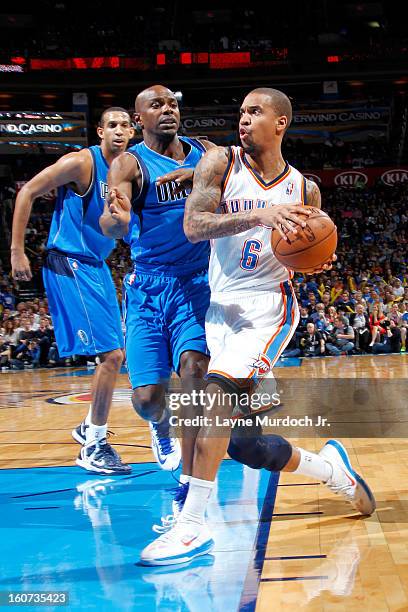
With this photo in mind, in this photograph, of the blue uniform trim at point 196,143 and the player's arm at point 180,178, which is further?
the blue uniform trim at point 196,143

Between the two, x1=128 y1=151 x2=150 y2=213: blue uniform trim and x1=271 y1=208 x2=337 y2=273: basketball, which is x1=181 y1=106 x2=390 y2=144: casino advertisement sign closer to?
x1=128 y1=151 x2=150 y2=213: blue uniform trim

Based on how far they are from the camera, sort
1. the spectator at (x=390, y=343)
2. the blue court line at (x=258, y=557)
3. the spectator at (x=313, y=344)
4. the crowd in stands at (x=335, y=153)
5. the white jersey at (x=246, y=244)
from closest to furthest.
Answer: the blue court line at (x=258, y=557) < the white jersey at (x=246, y=244) < the spectator at (x=313, y=344) < the spectator at (x=390, y=343) < the crowd in stands at (x=335, y=153)

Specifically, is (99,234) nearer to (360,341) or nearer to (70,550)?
(70,550)

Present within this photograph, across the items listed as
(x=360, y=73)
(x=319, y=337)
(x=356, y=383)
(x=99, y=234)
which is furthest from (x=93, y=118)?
(x=99, y=234)

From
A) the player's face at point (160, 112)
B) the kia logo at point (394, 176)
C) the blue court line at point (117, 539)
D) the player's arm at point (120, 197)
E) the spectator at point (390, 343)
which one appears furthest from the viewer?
the kia logo at point (394, 176)

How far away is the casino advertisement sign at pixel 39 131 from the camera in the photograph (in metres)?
26.0

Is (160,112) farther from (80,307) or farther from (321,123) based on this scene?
(321,123)

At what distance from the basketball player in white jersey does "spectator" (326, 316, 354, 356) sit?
447 inches

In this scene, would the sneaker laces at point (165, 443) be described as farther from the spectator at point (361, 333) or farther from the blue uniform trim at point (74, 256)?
the spectator at point (361, 333)

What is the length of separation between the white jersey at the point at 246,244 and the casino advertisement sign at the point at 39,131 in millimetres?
23851

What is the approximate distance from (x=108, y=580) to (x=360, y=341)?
42.6ft

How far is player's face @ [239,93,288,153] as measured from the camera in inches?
140

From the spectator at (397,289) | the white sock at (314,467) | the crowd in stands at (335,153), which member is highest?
the crowd in stands at (335,153)

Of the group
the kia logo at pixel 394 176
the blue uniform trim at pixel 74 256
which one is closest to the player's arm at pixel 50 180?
the blue uniform trim at pixel 74 256
